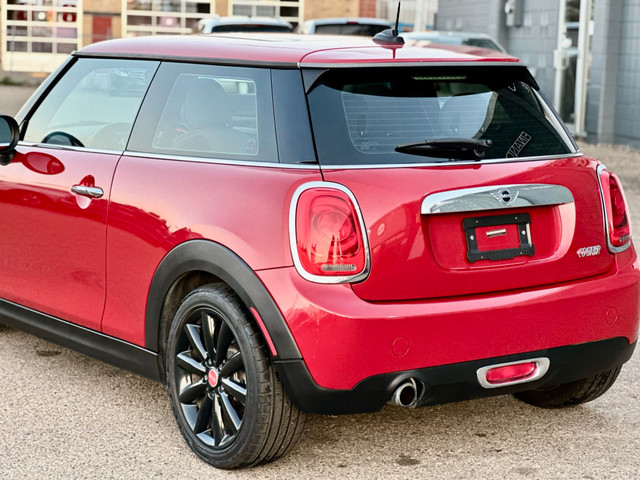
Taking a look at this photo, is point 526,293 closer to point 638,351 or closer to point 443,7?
point 638,351

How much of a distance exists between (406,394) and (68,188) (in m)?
1.67

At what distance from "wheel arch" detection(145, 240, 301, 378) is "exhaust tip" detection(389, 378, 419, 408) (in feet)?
1.15

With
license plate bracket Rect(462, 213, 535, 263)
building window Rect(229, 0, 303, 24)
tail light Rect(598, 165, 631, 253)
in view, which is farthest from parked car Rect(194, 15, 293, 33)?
building window Rect(229, 0, 303, 24)

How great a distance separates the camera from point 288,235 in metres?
3.60

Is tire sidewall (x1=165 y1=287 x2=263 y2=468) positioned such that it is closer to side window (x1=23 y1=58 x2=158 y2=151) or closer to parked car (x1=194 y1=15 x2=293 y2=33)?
side window (x1=23 y1=58 x2=158 y2=151)

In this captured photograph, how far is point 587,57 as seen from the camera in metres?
17.4

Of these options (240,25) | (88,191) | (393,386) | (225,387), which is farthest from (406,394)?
(240,25)

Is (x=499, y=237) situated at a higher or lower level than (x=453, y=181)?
lower

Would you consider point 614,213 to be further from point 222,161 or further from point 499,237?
point 222,161

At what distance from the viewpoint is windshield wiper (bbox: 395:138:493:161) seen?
3773 mm

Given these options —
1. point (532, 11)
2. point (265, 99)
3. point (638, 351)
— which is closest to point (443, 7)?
point (532, 11)

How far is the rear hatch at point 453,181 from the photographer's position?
11.9ft

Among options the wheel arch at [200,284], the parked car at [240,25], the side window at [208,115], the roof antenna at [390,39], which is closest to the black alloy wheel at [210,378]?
the wheel arch at [200,284]

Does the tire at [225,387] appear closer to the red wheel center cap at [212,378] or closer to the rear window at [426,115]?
the red wheel center cap at [212,378]
